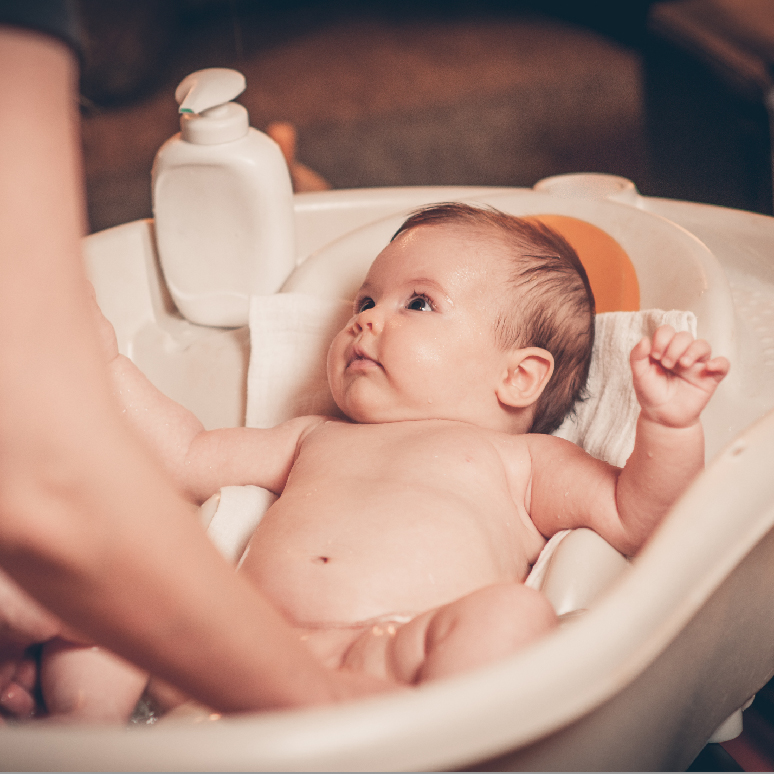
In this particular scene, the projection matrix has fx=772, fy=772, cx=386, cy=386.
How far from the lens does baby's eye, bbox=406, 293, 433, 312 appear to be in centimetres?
70

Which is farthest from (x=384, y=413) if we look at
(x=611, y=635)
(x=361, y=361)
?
(x=611, y=635)

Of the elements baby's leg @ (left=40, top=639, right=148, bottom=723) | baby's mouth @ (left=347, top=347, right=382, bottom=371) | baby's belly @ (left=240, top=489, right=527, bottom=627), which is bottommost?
baby's leg @ (left=40, top=639, right=148, bottom=723)

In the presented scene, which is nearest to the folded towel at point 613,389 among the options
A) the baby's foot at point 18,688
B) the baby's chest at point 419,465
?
the baby's chest at point 419,465

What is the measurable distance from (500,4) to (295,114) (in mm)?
1082

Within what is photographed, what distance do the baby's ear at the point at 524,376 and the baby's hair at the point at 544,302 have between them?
1 cm

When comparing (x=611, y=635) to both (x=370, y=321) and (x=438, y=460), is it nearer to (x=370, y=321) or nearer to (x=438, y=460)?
(x=438, y=460)

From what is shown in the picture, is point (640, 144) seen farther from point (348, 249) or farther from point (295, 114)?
point (348, 249)

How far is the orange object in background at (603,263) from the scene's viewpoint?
85 centimetres

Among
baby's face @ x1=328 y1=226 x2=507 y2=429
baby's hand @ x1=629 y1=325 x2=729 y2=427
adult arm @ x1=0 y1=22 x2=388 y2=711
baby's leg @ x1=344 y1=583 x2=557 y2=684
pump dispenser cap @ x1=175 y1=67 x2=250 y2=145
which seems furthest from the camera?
pump dispenser cap @ x1=175 y1=67 x2=250 y2=145

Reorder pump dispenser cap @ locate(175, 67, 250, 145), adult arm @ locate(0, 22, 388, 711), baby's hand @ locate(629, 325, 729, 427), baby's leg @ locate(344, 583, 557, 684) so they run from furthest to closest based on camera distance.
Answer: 1. pump dispenser cap @ locate(175, 67, 250, 145)
2. baby's hand @ locate(629, 325, 729, 427)
3. baby's leg @ locate(344, 583, 557, 684)
4. adult arm @ locate(0, 22, 388, 711)

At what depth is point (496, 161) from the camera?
7.75 feet

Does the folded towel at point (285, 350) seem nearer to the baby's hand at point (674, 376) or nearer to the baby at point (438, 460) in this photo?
the baby at point (438, 460)

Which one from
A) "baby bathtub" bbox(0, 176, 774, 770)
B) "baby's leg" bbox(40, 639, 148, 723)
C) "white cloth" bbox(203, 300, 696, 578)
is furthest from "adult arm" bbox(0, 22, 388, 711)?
"white cloth" bbox(203, 300, 696, 578)

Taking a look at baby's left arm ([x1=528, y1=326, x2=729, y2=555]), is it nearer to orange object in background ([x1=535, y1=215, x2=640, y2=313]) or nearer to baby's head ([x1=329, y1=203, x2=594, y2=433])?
baby's head ([x1=329, y1=203, x2=594, y2=433])
